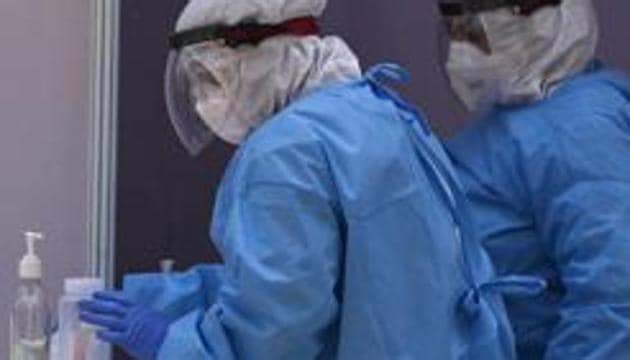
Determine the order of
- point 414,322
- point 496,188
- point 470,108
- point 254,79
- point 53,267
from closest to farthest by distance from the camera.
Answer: point 414,322 → point 254,79 → point 496,188 → point 470,108 → point 53,267

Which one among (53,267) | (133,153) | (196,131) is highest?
(196,131)

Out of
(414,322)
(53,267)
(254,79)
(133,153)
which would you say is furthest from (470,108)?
(53,267)

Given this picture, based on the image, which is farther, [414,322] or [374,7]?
[374,7]

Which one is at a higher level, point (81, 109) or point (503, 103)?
point (503, 103)

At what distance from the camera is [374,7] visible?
234 centimetres

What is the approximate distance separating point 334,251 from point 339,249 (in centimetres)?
1

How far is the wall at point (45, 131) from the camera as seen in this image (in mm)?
2051

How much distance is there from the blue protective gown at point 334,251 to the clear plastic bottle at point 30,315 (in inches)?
18.3

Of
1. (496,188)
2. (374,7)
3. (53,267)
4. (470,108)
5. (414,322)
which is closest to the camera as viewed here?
(414,322)

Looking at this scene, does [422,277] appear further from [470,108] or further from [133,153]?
[133,153]

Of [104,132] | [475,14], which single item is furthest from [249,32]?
[104,132]

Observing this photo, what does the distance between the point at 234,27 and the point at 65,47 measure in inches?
26.0

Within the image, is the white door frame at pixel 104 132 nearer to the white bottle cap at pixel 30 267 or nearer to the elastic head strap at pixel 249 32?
the white bottle cap at pixel 30 267

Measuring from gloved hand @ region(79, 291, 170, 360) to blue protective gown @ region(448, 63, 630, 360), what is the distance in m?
0.48
